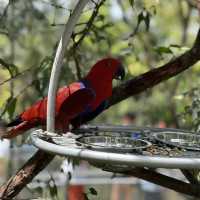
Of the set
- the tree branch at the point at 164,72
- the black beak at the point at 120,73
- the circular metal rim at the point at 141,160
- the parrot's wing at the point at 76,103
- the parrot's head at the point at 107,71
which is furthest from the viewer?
the black beak at the point at 120,73

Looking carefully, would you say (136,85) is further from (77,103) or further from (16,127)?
(16,127)

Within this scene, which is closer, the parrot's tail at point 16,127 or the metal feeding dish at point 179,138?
the metal feeding dish at point 179,138

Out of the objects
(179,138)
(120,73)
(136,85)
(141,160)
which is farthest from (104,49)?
(141,160)

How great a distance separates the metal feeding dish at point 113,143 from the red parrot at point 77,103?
205 mm

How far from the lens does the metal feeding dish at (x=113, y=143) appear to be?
150 cm

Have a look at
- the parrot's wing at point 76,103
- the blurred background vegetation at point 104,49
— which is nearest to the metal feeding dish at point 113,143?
the parrot's wing at point 76,103

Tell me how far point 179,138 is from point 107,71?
468 millimetres

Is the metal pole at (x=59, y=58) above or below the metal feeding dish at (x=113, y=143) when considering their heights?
above

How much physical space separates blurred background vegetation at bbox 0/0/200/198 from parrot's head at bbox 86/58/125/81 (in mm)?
129

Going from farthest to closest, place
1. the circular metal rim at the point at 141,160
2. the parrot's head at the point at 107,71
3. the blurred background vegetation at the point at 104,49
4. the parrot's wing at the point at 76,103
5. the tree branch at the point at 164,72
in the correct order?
1. the blurred background vegetation at the point at 104,49
2. the parrot's head at the point at 107,71
3. the tree branch at the point at 164,72
4. the parrot's wing at the point at 76,103
5. the circular metal rim at the point at 141,160

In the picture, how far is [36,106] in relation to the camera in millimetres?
1990

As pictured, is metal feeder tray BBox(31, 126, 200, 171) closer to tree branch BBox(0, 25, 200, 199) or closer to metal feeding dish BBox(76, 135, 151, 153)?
metal feeding dish BBox(76, 135, 151, 153)

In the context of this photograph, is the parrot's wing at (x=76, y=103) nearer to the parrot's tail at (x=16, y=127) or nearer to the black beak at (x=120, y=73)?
the parrot's tail at (x=16, y=127)

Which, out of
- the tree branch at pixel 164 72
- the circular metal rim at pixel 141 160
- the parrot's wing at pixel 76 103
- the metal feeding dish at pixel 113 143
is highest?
the tree branch at pixel 164 72
